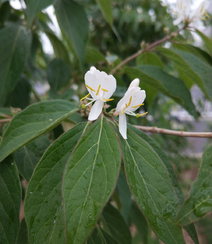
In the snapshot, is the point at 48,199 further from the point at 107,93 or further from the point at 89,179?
the point at 107,93

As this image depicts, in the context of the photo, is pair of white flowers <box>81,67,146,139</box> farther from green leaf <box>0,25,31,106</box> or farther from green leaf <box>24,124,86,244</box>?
green leaf <box>0,25,31,106</box>

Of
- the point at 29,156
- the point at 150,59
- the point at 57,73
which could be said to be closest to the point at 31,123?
the point at 29,156

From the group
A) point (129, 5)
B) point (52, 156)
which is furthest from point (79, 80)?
point (129, 5)

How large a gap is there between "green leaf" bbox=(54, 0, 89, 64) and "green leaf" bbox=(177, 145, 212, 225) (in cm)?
45

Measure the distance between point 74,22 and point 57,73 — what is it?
17 centimetres

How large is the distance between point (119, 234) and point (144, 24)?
199cm

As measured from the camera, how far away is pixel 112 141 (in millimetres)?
366

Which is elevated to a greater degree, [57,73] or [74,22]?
[74,22]

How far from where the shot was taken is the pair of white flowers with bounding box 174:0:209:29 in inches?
26.5

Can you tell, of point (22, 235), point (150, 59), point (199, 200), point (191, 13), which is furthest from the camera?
point (150, 59)

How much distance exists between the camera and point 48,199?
1.18 feet

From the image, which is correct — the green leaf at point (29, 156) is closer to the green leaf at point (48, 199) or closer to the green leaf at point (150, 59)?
the green leaf at point (48, 199)

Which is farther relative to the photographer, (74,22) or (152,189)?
(74,22)

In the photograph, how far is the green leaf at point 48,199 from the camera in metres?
0.34
